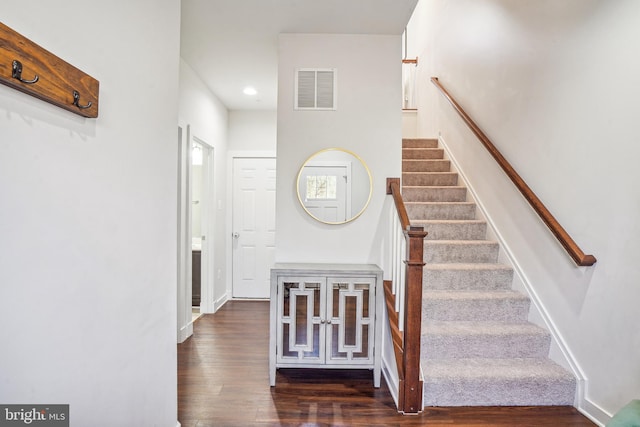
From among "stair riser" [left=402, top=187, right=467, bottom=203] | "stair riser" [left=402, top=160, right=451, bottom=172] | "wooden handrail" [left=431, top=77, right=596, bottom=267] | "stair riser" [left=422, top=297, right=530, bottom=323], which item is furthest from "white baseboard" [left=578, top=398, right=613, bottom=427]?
"stair riser" [left=402, top=160, right=451, bottom=172]

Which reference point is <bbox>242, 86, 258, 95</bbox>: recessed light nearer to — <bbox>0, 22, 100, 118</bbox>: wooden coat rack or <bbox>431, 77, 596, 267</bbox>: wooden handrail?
<bbox>431, 77, 596, 267</bbox>: wooden handrail

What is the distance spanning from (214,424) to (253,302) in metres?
2.67

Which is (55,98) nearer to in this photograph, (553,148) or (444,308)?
(444,308)

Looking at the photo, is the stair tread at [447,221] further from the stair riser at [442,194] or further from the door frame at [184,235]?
the door frame at [184,235]

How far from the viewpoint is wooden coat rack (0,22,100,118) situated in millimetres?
807

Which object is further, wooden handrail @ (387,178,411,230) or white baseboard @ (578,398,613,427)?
wooden handrail @ (387,178,411,230)

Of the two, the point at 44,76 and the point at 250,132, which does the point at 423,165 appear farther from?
the point at 44,76

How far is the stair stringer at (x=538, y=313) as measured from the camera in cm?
212

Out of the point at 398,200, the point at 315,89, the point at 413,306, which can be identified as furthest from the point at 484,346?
the point at 315,89

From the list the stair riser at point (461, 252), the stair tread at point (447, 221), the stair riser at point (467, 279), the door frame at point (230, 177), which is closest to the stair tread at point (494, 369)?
the stair riser at point (467, 279)

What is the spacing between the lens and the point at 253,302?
4.64 m

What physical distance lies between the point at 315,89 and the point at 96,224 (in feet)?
6.77

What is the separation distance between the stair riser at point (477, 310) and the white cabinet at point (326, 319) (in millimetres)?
489

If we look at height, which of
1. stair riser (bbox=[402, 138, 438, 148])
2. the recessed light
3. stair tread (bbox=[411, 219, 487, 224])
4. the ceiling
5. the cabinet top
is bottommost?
the cabinet top
